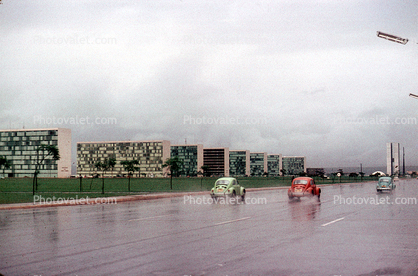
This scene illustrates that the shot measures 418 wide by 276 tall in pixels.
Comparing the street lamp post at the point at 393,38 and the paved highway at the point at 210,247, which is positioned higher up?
the street lamp post at the point at 393,38

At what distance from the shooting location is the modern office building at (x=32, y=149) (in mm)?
148150

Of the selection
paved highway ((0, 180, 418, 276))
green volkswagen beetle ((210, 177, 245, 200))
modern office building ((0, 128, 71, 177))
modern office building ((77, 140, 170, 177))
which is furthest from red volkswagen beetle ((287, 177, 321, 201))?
modern office building ((77, 140, 170, 177))

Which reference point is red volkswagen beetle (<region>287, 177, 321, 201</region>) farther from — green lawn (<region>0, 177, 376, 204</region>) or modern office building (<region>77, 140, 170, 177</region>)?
modern office building (<region>77, 140, 170, 177</region>)

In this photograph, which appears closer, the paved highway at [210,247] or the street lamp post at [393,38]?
the paved highway at [210,247]

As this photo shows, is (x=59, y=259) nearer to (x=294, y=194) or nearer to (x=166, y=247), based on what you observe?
(x=166, y=247)

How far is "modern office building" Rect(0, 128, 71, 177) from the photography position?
148 m

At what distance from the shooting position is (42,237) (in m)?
12.6

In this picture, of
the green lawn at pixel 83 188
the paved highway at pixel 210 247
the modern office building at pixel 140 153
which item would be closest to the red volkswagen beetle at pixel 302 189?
the paved highway at pixel 210 247

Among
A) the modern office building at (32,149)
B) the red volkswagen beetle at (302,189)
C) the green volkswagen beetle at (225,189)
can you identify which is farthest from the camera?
the modern office building at (32,149)

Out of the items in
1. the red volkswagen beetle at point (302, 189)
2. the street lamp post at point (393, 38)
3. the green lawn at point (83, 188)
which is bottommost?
the green lawn at point (83, 188)

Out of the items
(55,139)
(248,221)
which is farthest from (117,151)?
(248,221)

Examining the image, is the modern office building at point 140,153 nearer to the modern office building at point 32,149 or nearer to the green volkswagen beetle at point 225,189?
the modern office building at point 32,149

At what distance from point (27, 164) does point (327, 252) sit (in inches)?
6053

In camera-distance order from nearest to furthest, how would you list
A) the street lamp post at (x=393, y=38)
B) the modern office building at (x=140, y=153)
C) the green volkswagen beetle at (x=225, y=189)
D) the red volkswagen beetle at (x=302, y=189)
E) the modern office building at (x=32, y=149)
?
the street lamp post at (x=393, y=38), the green volkswagen beetle at (x=225, y=189), the red volkswagen beetle at (x=302, y=189), the modern office building at (x=32, y=149), the modern office building at (x=140, y=153)
